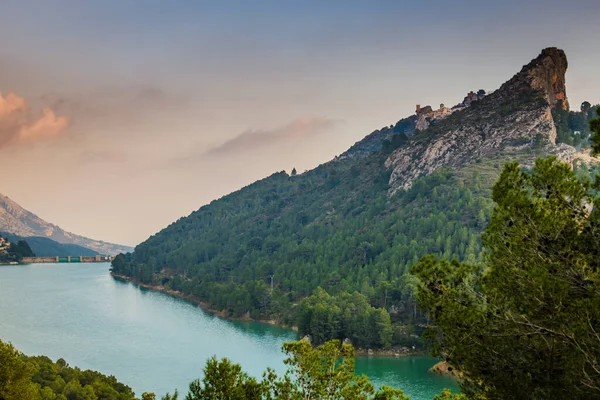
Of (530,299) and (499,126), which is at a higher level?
(499,126)

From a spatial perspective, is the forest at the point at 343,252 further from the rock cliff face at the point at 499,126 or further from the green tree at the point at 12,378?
the green tree at the point at 12,378

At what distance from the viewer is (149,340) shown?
215 ft

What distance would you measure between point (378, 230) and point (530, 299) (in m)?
88.5

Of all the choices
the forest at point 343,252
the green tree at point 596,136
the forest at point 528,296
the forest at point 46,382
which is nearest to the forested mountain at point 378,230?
the forest at point 343,252

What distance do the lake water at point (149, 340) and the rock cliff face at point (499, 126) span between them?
58931 mm

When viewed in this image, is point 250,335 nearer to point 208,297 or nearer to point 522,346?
point 208,297

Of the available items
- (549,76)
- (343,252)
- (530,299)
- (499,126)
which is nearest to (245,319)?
(343,252)

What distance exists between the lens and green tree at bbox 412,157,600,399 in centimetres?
936

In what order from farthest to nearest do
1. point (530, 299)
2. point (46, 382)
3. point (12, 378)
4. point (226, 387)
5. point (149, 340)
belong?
1. point (149, 340)
2. point (46, 382)
3. point (12, 378)
4. point (226, 387)
5. point (530, 299)

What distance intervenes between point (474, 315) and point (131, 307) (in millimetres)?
90047

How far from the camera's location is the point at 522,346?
33.4 feet

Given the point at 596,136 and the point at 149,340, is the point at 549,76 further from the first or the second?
the point at 596,136

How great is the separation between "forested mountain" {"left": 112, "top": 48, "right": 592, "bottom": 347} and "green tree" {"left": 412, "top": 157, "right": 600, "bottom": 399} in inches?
1800

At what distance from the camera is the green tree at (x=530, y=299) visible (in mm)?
9359
